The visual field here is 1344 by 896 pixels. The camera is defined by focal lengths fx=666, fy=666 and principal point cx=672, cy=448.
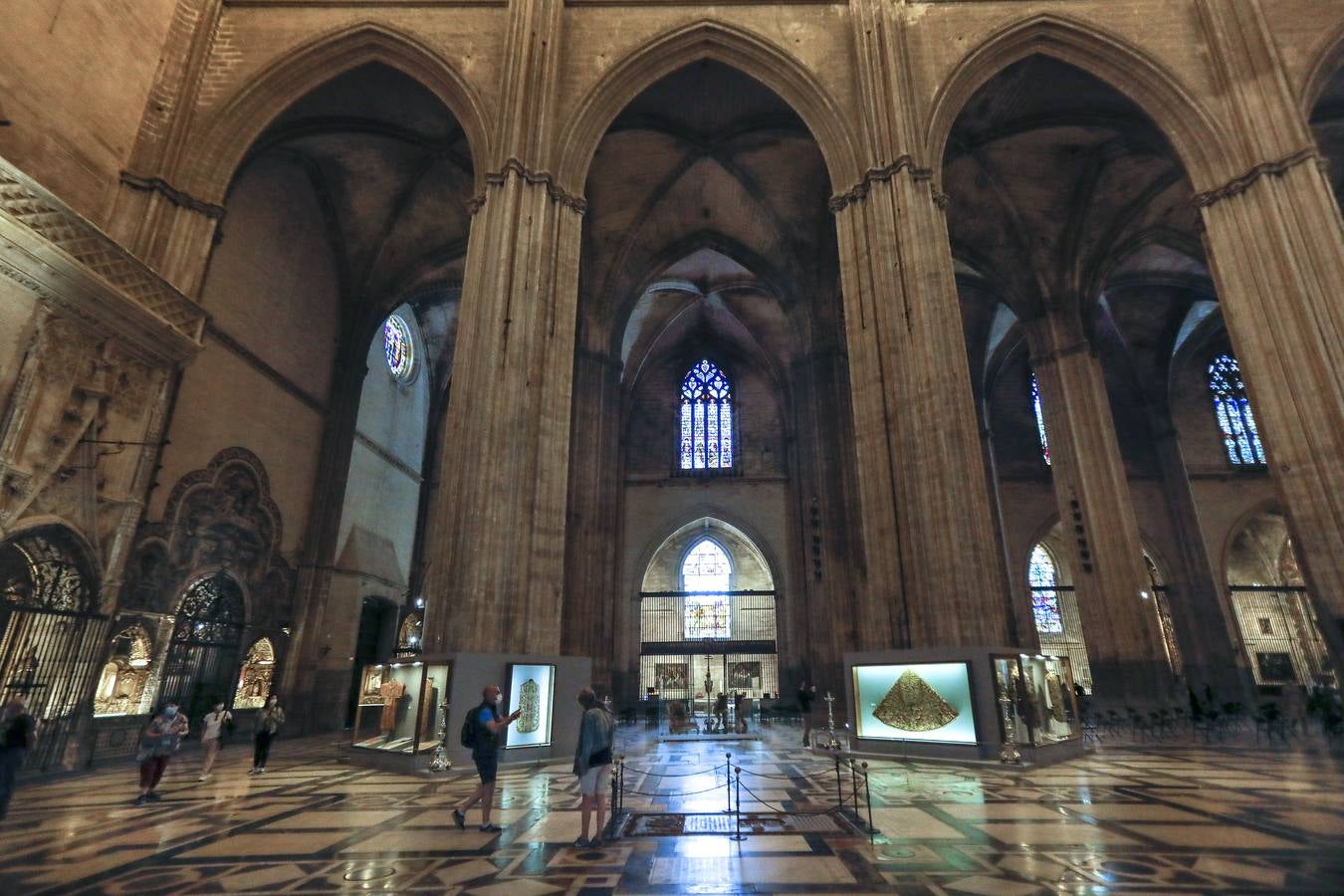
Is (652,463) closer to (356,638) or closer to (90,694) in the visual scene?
(356,638)

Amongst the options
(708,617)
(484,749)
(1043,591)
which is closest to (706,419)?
(708,617)

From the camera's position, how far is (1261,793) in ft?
22.1

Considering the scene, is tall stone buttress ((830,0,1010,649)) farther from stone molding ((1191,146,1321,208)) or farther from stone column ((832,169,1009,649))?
stone molding ((1191,146,1321,208))

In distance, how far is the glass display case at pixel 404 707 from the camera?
9.16 m

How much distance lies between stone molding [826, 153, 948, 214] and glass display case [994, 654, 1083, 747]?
8.22 meters

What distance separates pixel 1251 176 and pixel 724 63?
1034cm

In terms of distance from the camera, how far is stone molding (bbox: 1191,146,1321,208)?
11.8 m

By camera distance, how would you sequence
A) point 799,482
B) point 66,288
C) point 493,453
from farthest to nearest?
point 799,482
point 493,453
point 66,288

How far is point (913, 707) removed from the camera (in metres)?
9.85

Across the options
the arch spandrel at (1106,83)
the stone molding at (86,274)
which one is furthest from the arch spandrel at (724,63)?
the stone molding at (86,274)

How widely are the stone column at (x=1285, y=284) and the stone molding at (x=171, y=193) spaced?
1873 cm

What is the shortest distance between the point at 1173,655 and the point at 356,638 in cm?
2608

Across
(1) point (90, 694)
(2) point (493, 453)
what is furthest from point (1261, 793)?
(1) point (90, 694)

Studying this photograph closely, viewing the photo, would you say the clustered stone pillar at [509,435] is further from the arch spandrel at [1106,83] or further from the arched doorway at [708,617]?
the arched doorway at [708,617]
